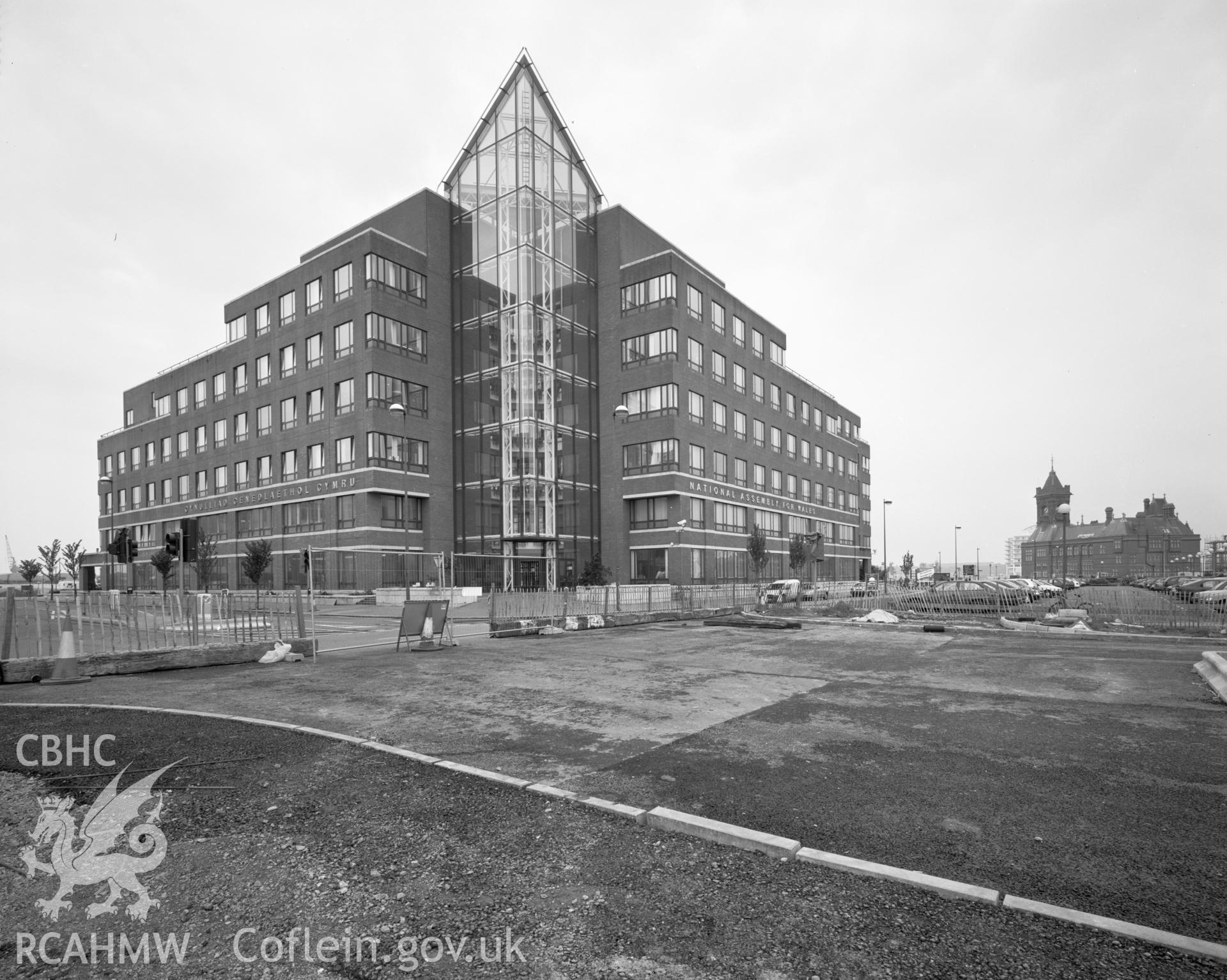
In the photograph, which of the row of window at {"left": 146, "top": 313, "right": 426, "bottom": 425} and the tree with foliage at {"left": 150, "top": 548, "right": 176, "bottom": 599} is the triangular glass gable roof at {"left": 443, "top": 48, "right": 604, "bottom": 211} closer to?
the row of window at {"left": 146, "top": 313, "right": 426, "bottom": 425}

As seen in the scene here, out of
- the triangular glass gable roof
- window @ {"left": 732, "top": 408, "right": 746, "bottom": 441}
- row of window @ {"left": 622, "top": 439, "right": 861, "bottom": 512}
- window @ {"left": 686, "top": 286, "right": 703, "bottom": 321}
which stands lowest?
row of window @ {"left": 622, "top": 439, "right": 861, "bottom": 512}

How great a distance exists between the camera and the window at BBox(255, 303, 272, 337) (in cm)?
5119

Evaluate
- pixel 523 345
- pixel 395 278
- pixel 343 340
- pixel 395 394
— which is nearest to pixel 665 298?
pixel 523 345

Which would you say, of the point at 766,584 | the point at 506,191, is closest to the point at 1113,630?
the point at 766,584

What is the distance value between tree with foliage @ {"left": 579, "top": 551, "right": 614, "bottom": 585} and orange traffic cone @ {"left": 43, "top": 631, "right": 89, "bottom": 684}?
34.1 meters

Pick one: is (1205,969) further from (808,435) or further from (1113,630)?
(808,435)

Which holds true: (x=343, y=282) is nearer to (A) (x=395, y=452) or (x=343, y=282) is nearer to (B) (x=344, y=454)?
(B) (x=344, y=454)

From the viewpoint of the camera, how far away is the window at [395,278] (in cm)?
4369

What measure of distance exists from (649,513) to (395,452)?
1795cm

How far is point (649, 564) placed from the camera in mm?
46594

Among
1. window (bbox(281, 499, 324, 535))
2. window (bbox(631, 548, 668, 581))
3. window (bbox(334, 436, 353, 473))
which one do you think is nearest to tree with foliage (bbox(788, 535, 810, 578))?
window (bbox(631, 548, 668, 581))

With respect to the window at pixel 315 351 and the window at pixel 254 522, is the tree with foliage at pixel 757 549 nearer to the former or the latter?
the window at pixel 315 351

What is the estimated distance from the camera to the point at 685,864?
3.71 meters

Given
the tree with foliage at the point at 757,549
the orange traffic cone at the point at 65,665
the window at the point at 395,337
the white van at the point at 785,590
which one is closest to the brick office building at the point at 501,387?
the window at the point at 395,337
